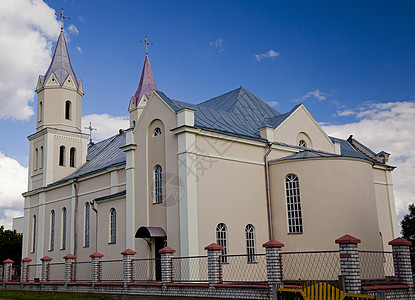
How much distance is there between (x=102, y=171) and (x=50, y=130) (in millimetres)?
6564

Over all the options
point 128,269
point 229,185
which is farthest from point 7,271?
point 229,185

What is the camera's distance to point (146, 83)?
37.4 meters

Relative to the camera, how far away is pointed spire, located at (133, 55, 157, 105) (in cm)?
3691

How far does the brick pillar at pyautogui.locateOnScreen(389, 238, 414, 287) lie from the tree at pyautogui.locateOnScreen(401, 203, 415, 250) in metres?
26.1

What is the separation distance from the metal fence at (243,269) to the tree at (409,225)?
22096mm

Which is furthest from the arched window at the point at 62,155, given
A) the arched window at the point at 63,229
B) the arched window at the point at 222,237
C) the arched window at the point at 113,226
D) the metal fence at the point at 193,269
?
the metal fence at the point at 193,269

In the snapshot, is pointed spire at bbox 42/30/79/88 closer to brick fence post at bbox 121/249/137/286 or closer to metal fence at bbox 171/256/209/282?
brick fence post at bbox 121/249/137/286

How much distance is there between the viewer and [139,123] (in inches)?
815

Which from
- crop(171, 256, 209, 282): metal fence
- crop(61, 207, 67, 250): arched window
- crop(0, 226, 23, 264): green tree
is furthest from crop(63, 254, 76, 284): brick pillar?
crop(0, 226, 23, 264): green tree

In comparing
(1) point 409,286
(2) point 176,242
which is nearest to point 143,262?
(2) point 176,242

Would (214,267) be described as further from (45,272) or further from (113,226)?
(45,272)

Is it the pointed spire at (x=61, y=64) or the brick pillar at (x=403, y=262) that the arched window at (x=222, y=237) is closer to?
the brick pillar at (x=403, y=262)

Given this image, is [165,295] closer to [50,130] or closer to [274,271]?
[274,271]

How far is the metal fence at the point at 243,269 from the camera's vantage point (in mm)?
17547
